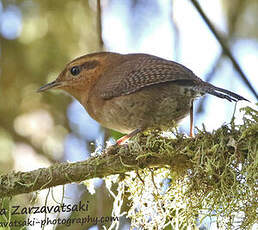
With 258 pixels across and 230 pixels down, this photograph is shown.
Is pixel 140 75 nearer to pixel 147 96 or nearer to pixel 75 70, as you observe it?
pixel 147 96

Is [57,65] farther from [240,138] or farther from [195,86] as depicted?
[240,138]

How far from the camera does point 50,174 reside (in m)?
3.97

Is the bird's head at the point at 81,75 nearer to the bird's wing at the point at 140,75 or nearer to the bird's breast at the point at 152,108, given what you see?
the bird's wing at the point at 140,75

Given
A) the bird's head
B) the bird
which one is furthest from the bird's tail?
the bird's head

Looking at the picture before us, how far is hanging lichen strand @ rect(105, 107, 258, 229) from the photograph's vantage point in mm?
3629

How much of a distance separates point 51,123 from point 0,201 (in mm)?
2416

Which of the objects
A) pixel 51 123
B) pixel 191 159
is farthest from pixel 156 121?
pixel 51 123

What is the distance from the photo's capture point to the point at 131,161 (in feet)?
13.1

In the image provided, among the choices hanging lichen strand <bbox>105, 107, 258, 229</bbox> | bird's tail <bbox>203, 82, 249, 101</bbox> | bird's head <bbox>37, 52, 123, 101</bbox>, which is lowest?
hanging lichen strand <bbox>105, 107, 258, 229</bbox>

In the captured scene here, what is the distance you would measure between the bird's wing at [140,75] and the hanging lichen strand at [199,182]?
775 mm

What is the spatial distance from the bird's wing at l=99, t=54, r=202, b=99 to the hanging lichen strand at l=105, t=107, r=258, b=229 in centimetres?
78

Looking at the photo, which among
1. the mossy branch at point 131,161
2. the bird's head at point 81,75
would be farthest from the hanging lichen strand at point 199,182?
the bird's head at point 81,75

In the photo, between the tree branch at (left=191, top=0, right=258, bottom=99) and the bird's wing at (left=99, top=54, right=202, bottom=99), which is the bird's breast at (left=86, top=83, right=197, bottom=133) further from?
the tree branch at (left=191, top=0, right=258, bottom=99)

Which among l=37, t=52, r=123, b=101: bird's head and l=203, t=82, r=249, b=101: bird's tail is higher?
l=37, t=52, r=123, b=101: bird's head
